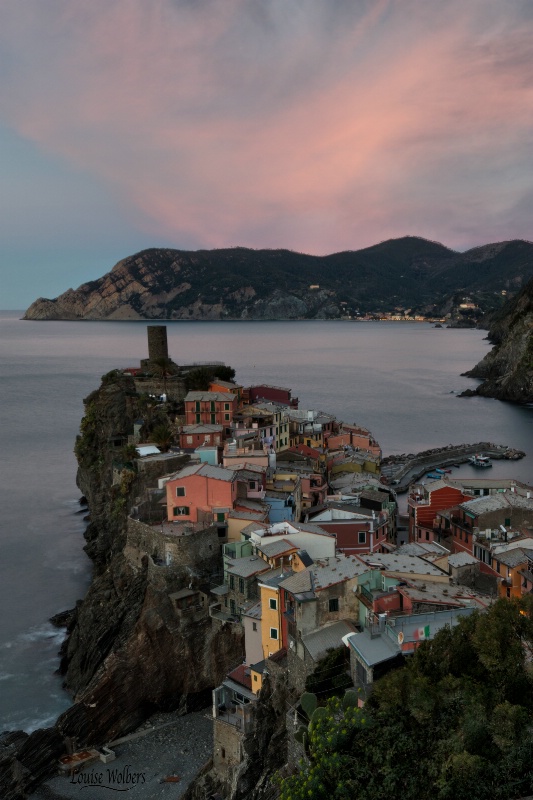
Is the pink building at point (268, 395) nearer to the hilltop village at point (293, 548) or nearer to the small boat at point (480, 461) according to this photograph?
the hilltop village at point (293, 548)

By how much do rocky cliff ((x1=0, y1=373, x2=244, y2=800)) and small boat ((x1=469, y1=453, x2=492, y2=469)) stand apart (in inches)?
1284

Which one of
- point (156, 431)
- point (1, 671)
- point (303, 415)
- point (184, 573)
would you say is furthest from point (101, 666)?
point (303, 415)

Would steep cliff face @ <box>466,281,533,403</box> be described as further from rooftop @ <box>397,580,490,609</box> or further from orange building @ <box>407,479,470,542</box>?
rooftop @ <box>397,580,490,609</box>

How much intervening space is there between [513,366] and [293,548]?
257 feet

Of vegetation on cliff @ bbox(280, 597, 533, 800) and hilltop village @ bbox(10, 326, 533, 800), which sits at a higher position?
vegetation on cliff @ bbox(280, 597, 533, 800)

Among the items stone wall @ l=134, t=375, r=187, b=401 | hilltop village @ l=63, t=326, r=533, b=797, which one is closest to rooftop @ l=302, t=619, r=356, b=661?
hilltop village @ l=63, t=326, r=533, b=797

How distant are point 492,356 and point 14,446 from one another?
7085 cm

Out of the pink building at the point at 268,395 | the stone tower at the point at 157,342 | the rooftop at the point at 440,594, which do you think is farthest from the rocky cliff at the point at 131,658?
the stone tower at the point at 157,342

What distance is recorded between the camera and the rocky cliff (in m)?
18.4

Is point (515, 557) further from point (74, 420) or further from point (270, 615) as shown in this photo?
point (74, 420)

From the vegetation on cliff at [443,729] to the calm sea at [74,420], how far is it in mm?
14127

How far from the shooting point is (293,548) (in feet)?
59.2

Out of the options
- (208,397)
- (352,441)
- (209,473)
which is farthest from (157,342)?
(209,473)

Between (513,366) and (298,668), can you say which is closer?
(298,668)
